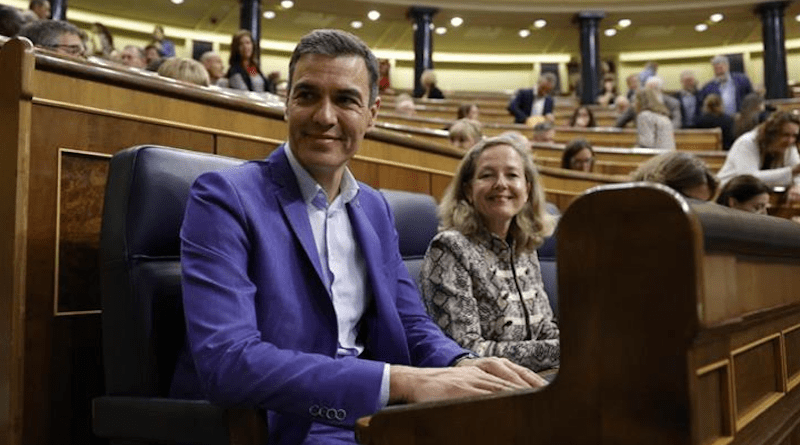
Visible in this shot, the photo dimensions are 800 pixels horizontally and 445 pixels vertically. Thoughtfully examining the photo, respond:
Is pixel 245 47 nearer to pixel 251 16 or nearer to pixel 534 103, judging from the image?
pixel 534 103

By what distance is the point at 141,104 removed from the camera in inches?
Result: 37.4

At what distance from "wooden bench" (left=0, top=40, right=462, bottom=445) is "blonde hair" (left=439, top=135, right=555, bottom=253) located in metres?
0.39

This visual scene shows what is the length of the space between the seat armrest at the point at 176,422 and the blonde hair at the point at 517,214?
495mm

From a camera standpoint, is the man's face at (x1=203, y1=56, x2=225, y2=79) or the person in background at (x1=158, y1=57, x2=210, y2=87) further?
the man's face at (x1=203, y1=56, x2=225, y2=79)

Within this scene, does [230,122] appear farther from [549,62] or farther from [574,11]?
[549,62]

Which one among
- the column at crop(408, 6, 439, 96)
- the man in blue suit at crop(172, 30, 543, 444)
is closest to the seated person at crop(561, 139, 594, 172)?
the man in blue suit at crop(172, 30, 543, 444)

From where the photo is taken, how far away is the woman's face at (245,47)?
100 inches

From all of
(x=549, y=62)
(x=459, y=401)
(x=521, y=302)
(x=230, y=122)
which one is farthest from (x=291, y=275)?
(x=549, y=62)

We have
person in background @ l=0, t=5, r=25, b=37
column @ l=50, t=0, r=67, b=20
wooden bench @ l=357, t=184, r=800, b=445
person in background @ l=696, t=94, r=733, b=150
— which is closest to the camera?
wooden bench @ l=357, t=184, r=800, b=445

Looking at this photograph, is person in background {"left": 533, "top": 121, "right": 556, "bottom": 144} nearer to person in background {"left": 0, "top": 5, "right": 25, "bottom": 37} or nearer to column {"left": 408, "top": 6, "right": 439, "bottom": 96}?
person in background {"left": 0, "top": 5, "right": 25, "bottom": 37}

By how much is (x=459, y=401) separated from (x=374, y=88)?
15.2 inches

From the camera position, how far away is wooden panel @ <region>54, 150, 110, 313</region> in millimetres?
793

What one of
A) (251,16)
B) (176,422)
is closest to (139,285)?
(176,422)

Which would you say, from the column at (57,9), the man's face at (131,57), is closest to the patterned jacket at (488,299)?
the man's face at (131,57)
